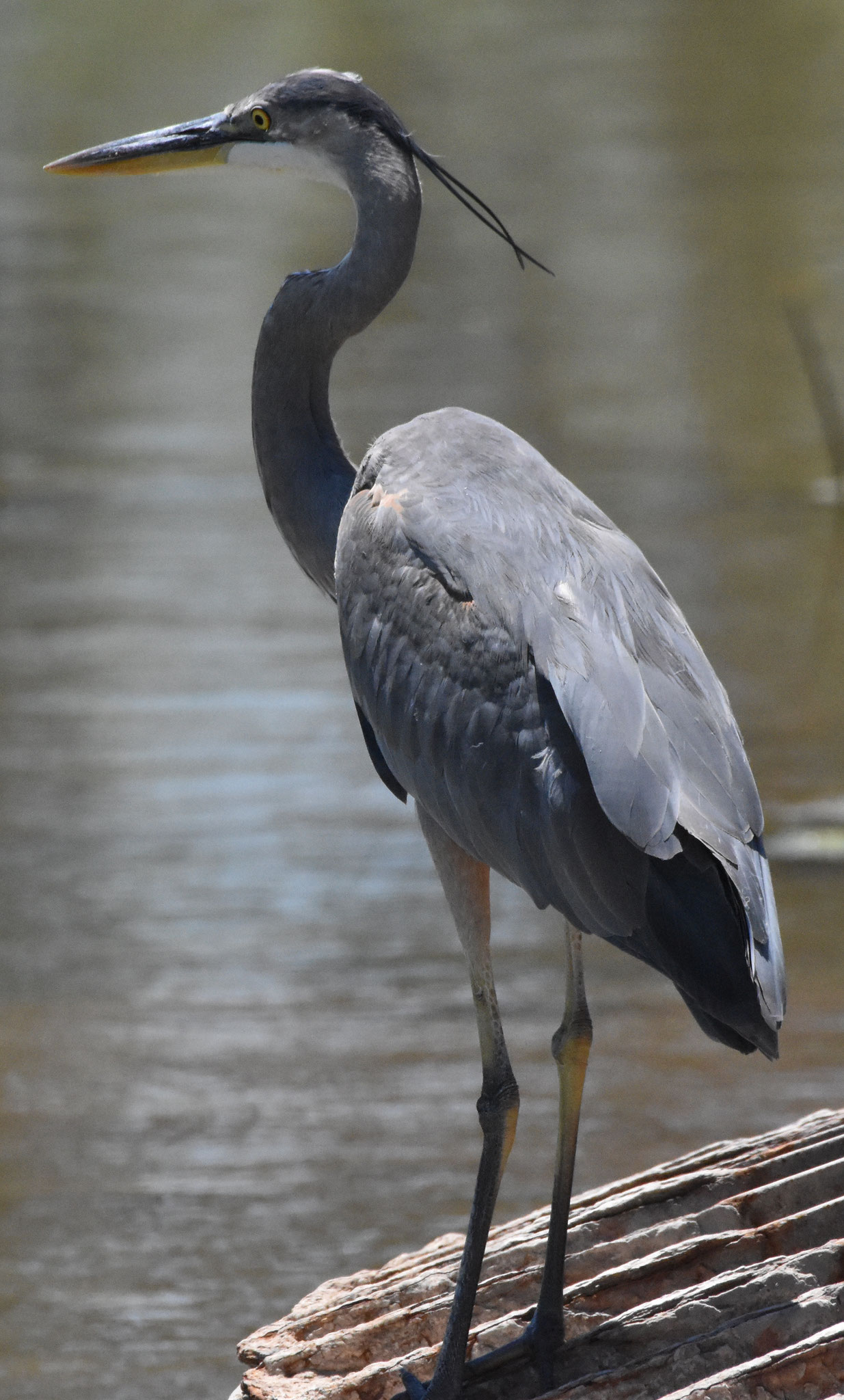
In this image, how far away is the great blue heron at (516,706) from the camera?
2.90 m

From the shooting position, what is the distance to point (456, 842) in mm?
3266

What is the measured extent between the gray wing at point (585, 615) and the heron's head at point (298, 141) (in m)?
0.53

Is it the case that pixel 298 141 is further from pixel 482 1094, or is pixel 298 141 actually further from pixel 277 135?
pixel 482 1094

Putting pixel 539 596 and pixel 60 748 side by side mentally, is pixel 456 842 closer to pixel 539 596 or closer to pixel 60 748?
pixel 539 596

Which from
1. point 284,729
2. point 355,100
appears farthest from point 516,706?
point 284,729

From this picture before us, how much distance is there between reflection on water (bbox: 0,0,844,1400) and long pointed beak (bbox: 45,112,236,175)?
2.39 meters

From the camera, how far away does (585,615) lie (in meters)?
3.12

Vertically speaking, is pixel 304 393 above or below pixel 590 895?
above

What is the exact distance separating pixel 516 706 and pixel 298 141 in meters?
1.41

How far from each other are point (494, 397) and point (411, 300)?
3311 millimetres

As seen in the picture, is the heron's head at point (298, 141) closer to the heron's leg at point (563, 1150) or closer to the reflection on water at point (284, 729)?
the heron's leg at point (563, 1150)

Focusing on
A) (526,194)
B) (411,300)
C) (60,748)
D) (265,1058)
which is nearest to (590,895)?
(265,1058)

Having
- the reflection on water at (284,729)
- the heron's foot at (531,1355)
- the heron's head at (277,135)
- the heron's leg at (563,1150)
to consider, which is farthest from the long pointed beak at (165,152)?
the reflection on water at (284,729)

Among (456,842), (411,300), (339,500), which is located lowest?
(411,300)
